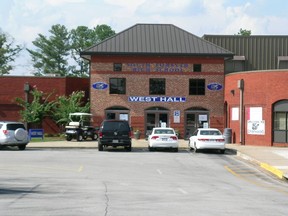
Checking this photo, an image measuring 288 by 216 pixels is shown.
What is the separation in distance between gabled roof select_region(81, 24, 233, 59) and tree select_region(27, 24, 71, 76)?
53533 mm

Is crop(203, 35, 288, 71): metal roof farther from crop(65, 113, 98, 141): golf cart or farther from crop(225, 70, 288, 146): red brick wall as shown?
crop(65, 113, 98, 141): golf cart

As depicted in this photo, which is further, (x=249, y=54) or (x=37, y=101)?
(x=249, y=54)

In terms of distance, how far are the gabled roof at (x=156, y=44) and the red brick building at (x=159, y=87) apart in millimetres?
84

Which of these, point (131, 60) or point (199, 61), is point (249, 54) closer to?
A: point (199, 61)

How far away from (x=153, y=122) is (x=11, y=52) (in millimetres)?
52279

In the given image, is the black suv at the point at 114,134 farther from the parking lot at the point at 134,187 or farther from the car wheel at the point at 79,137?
the car wheel at the point at 79,137

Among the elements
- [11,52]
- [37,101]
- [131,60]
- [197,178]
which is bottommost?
[197,178]

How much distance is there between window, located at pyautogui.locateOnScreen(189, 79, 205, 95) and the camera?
46.2m

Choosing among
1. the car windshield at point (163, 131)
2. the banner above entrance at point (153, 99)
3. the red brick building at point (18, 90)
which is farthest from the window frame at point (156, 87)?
the car windshield at point (163, 131)

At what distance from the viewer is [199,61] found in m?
46.0

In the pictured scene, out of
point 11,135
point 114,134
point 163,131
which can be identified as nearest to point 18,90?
point 11,135

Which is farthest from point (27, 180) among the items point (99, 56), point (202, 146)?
point (99, 56)

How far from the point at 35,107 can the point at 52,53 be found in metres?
56.4

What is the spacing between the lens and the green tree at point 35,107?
46.3 m
